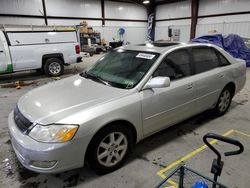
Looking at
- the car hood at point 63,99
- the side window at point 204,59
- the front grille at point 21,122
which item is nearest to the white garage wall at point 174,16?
the side window at point 204,59

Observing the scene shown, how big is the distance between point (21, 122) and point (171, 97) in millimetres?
1746

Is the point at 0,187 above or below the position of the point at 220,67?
below

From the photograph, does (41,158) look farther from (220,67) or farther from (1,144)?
(220,67)

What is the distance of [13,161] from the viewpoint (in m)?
2.49

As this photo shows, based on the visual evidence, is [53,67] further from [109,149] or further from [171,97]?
[109,149]

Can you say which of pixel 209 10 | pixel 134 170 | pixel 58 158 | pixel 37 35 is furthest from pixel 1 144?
pixel 209 10

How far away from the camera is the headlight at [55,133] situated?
1802mm

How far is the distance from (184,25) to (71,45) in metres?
12.0

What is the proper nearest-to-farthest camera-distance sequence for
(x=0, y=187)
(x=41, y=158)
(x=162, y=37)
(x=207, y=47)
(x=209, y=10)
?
1. (x=41, y=158)
2. (x=0, y=187)
3. (x=207, y=47)
4. (x=209, y=10)
5. (x=162, y=37)

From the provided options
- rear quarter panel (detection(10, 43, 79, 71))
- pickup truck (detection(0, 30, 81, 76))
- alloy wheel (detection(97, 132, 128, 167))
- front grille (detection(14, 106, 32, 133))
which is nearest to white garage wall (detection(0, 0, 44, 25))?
pickup truck (detection(0, 30, 81, 76))

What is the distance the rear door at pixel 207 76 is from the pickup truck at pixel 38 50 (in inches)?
213

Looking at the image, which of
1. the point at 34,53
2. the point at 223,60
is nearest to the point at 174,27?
the point at 34,53

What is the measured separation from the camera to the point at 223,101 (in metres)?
3.55

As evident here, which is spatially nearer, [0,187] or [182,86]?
[0,187]
